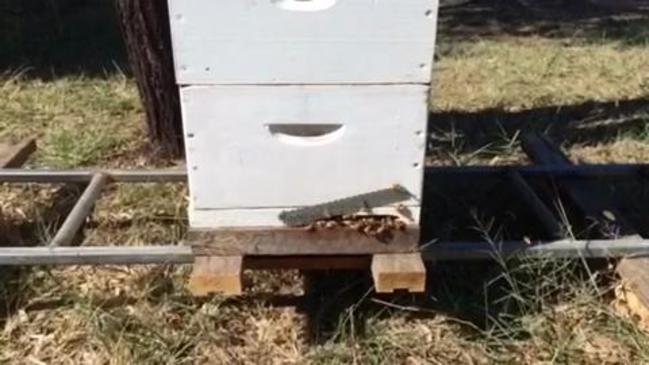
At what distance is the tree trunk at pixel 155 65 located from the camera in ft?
9.71

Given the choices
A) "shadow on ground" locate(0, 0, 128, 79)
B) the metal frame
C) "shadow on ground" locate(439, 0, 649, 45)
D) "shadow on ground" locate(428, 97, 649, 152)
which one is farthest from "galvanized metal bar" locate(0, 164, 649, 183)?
"shadow on ground" locate(439, 0, 649, 45)

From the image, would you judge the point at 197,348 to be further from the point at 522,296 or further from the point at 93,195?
the point at 522,296

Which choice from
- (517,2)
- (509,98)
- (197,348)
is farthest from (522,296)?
(517,2)

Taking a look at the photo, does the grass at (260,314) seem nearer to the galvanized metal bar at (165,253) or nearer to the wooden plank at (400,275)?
the galvanized metal bar at (165,253)

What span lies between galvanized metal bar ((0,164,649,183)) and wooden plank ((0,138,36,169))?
4.3 inches

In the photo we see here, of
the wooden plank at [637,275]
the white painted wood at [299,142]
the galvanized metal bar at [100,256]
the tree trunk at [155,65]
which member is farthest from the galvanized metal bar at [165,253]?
the tree trunk at [155,65]

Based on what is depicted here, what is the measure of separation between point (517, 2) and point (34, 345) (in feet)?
22.6

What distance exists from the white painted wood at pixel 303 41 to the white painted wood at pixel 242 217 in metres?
0.29

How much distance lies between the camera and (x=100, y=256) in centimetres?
203

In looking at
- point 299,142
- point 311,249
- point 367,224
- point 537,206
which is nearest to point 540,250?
point 537,206

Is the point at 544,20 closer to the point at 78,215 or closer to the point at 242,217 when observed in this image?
the point at 78,215

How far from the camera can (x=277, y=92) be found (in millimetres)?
1755

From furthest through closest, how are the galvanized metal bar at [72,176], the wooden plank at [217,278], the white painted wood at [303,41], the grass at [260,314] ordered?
the galvanized metal bar at [72,176], the grass at [260,314], the wooden plank at [217,278], the white painted wood at [303,41]

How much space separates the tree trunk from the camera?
296 centimetres
